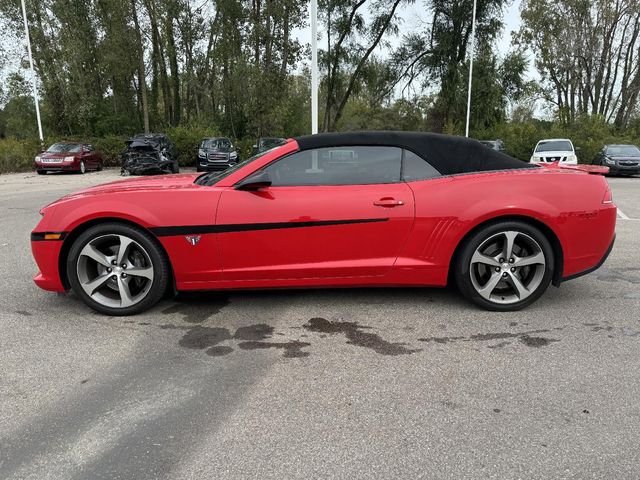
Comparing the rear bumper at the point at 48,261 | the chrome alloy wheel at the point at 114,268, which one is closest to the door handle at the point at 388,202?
the chrome alloy wheel at the point at 114,268

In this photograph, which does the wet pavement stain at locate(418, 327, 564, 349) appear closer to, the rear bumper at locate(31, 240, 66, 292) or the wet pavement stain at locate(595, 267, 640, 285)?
the wet pavement stain at locate(595, 267, 640, 285)

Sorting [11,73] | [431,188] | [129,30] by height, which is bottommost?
[431,188]

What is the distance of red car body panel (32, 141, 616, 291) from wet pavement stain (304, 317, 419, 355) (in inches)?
13.2

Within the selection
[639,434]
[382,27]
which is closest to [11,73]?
[382,27]

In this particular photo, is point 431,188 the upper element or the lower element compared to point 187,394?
upper

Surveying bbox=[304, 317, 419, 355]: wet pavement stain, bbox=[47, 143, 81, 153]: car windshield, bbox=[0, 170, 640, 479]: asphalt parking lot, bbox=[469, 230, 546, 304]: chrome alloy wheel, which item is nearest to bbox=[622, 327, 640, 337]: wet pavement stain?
bbox=[0, 170, 640, 479]: asphalt parking lot

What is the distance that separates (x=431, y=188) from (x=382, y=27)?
29754mm

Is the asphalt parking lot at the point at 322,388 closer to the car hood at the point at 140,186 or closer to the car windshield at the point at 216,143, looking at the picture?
the car hood at the point at 140,186

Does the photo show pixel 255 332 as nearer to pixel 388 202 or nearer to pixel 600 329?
pixel 388 202

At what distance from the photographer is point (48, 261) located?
3.83 metres

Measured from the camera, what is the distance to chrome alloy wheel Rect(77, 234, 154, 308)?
3.79 m

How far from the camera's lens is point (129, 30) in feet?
85.3

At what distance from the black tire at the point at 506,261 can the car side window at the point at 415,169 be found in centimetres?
60

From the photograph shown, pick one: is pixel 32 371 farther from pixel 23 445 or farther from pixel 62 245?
pixel 62 245
